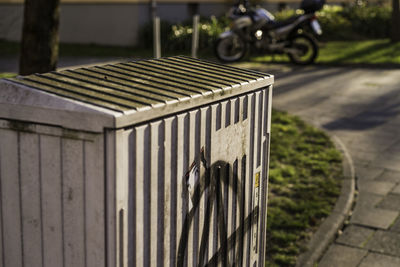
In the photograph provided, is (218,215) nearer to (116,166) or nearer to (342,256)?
(116,166)

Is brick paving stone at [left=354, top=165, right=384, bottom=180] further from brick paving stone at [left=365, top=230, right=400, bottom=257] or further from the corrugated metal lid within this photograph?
the corrugated metal lid

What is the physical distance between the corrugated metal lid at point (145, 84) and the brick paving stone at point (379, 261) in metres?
2.00

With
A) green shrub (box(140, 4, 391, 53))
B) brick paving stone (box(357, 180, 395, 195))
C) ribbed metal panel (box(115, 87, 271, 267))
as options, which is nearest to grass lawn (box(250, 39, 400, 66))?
green shrub (box(140, 4, 391, 53))

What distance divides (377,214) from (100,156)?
13.0 feet

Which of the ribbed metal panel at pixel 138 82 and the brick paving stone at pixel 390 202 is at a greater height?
the ribbed metal panel at pixel 138 82

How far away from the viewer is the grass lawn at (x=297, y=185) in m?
4.91

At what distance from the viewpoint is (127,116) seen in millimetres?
2170

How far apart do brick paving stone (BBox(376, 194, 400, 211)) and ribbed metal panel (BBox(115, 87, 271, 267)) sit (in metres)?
2.51

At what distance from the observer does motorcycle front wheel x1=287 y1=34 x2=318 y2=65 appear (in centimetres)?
1396

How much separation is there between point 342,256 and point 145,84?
2.77 meters

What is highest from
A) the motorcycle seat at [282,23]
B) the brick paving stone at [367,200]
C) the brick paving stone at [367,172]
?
the motorcycle seat at [282,23]

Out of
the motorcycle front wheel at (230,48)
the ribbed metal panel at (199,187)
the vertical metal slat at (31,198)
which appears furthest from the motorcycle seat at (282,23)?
the vertical metal slat at (31,198)

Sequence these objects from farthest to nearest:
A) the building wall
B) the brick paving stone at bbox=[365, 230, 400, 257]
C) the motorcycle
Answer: the building wall
the motorcycle
the brick paving stone at bbox=[365, 230, 400, 257]

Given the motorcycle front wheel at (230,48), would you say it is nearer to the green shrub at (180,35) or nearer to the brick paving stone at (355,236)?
the green shrub at (180,35)
